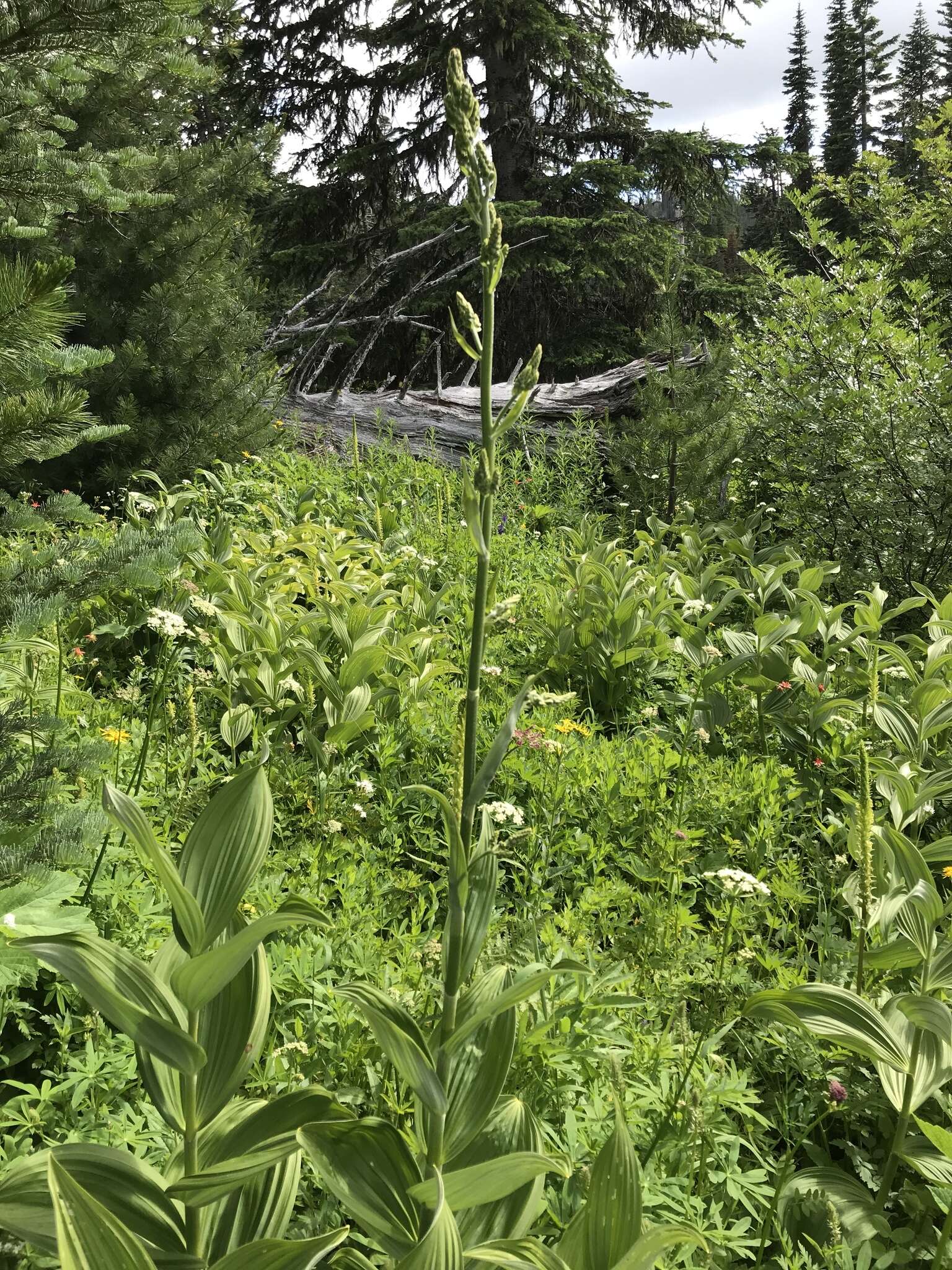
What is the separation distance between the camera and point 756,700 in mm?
3734

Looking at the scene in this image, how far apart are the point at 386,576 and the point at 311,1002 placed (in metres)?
2.71

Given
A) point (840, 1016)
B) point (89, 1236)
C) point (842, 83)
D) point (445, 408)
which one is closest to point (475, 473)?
point (89, 1236)

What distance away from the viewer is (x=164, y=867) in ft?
3.43

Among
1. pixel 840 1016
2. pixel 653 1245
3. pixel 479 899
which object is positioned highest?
pixel 479 899

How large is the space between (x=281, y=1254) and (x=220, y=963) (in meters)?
0.37

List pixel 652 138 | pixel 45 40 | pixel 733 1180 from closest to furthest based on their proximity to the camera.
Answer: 1. pixel 733 1180
2. pixel 45 40
3. pixel 652 138

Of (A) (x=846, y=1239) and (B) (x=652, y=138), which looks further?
(B) (x=652, y=138)

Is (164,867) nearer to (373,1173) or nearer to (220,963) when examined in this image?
(220,963)

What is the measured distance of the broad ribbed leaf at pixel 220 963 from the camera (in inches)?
40.8

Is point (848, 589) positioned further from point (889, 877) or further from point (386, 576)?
point (889, 877)

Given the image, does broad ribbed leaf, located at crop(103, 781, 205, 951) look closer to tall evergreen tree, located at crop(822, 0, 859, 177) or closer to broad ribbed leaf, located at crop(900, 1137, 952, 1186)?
broad ribbed leaf, located at crop(900, 1137, 952, 1186)

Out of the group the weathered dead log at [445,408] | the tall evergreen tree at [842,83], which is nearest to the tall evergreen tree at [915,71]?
the tall evergreen tree at [842,83]

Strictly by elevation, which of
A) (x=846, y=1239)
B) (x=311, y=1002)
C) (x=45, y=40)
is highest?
(x=45, y=40)

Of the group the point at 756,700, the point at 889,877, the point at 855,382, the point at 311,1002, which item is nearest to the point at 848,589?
the point at 855,382
